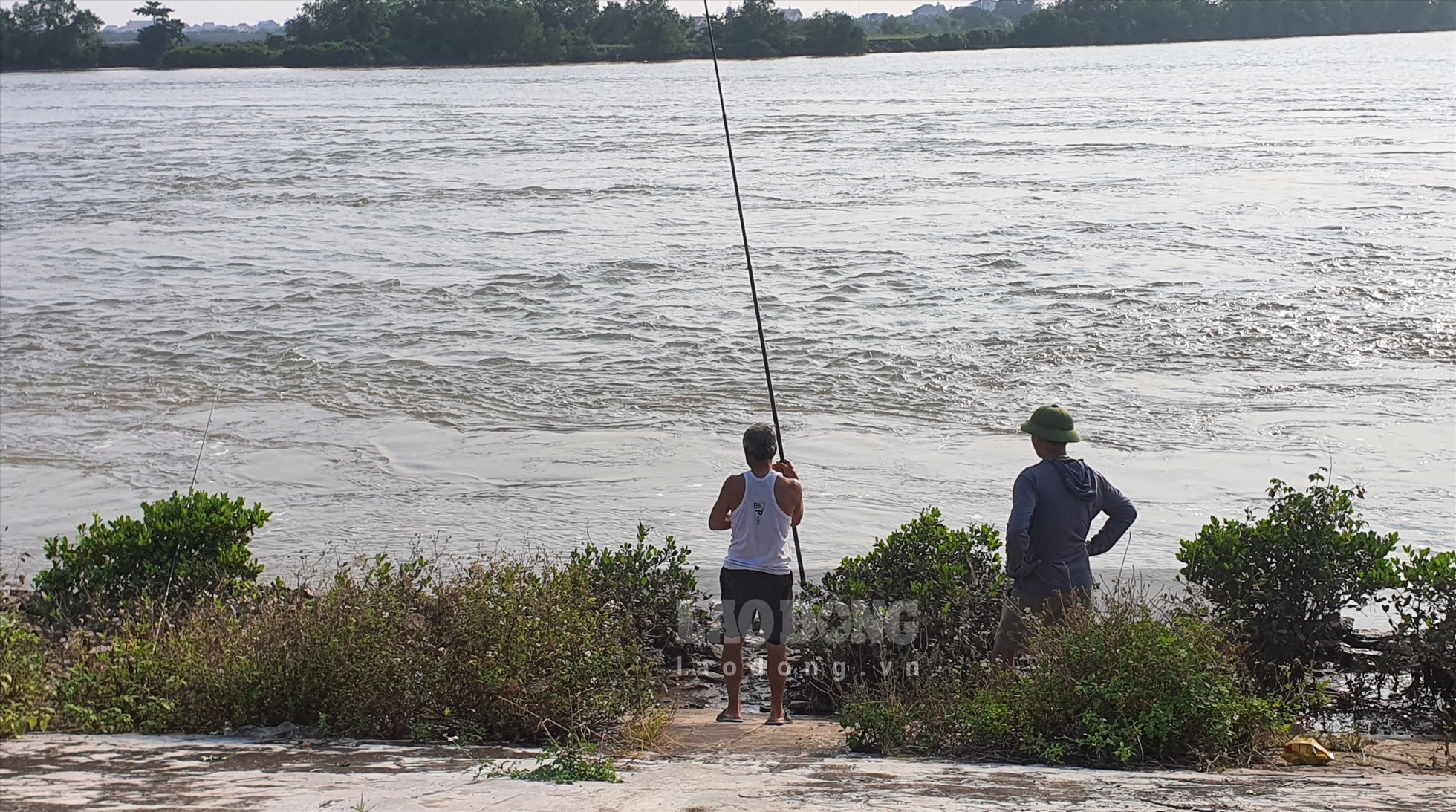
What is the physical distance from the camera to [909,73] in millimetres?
73688

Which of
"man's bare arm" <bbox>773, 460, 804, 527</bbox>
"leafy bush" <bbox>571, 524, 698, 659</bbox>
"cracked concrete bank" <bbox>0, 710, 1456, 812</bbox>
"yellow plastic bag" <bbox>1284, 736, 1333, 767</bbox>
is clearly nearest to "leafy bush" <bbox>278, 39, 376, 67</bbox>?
"leafy bush" <bbox>571, 524, 698, 659</bbox>

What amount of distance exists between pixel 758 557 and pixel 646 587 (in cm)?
112

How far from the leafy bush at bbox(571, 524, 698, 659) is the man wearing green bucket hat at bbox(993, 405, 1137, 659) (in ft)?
5.82

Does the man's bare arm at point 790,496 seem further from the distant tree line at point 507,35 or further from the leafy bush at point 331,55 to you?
the leafy bush at point 331,55

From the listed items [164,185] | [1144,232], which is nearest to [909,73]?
[164,185]

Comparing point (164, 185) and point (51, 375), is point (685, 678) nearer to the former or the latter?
point (51, 375)

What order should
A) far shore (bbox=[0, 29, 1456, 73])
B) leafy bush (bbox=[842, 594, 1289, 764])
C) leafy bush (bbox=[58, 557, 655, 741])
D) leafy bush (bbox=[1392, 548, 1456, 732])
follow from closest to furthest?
leafy bush (bbox=[842, 594, 1289, 764]) → leafy bush (bbox=[58, 557, 655, 741]) → leafy bush (bbox=[1392, 548, 1456, 732]) → far shore (bbox=[0, 29, 1456, 73])

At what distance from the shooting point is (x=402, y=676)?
505 cm

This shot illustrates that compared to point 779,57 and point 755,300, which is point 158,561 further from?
point 779,57

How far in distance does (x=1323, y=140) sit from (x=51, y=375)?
3209 centimetres

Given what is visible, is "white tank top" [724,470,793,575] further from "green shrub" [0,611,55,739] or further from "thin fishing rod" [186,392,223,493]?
"thin fishing rod" [186,392,223,493]

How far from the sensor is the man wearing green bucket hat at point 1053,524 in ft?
18.2

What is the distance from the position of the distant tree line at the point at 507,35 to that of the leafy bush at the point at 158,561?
80.6m

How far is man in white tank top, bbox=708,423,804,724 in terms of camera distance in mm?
5734
